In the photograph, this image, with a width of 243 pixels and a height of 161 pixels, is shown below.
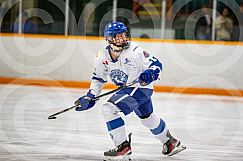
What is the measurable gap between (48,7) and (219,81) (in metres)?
3.28

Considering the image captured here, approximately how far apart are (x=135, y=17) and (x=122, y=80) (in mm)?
6543

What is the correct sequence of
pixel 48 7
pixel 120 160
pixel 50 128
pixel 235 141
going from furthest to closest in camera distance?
pixel 48 7 < pixel 50 128 < pixel 235 141 < pixel 120 160

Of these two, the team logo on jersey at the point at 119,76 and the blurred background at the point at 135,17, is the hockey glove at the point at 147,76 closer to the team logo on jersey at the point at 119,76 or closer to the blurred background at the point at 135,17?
the team logo on jersey at the point at 119,76

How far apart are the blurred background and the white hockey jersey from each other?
20.2 ft

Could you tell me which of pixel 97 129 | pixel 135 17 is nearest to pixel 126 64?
pixel 97 129

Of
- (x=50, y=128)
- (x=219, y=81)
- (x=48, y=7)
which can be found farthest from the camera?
(x=48, y=7)

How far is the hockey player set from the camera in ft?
15.6

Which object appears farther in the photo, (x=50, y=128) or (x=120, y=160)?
(x=50, y=128)

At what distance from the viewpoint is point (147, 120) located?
5.00 m

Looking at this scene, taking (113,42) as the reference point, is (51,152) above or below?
below

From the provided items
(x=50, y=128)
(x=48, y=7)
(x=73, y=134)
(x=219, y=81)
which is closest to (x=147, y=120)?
(x=73, y=134)

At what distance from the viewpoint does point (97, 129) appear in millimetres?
6652

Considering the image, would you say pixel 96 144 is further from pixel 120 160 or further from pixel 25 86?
pixel 25 86

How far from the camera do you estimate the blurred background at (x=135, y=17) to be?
36.0 ft
